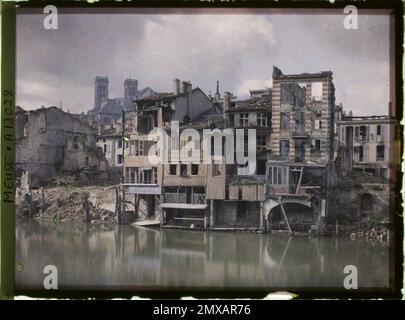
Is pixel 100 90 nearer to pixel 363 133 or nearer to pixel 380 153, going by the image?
pixel 363 133

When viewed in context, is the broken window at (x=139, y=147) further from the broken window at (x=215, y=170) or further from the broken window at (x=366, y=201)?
the broken window at (x=366, y=201)

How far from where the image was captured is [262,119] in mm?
6355

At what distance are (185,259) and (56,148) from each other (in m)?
2.27

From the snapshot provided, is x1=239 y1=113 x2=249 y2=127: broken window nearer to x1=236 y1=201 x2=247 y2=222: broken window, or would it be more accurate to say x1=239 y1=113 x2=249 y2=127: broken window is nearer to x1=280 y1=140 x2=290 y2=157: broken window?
x1=280 y1=140 x2=290 y2=157: broken window

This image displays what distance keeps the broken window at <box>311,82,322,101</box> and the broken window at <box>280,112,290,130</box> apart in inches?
16.2

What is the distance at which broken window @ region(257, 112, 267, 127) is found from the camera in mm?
6344

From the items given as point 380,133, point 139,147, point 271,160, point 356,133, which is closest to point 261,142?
point 271,160

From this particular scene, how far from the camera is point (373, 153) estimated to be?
241 inches

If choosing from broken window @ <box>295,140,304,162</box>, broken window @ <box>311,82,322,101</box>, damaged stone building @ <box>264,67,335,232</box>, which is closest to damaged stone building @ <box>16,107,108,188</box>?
damaged stone building @ <box>264,67,335,232</box>

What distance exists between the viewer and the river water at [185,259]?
19.9ft

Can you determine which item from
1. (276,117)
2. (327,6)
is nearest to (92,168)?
(276,117)

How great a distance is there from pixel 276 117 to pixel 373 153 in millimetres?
1314

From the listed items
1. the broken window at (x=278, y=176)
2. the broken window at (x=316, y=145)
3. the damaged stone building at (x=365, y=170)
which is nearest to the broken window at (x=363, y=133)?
the damaged stone building at (x=365, y=170)

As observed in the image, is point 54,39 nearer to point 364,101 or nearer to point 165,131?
point 165,131
